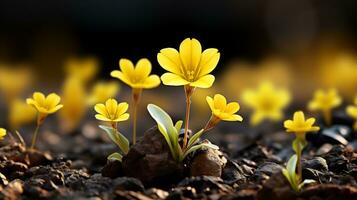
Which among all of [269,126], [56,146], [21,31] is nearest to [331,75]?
[269,126]

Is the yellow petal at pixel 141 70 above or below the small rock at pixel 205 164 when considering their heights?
above

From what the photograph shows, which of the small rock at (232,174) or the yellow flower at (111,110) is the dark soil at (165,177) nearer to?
the small rock at (232,174)

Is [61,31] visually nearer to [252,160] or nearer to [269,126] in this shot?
[269,126]

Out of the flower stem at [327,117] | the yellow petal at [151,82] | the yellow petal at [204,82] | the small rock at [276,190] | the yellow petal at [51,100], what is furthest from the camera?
the flower stem at [327,117]

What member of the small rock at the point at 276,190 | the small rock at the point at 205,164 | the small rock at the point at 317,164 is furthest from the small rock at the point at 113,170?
the small rock at the point at 317,164

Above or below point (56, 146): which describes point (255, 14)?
above

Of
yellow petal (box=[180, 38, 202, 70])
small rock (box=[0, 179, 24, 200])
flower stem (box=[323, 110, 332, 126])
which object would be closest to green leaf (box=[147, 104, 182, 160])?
yellow petal (box=[180, 38, 202, 70])
